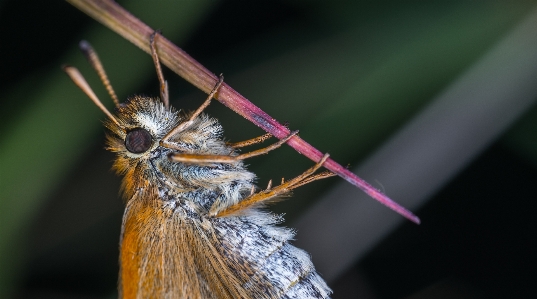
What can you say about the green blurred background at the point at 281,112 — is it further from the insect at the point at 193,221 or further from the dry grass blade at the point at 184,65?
the dry grass blade at the point at 184,65

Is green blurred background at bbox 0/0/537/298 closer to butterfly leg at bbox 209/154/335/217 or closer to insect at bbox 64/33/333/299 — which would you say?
insect at bbox 64/33/333/299

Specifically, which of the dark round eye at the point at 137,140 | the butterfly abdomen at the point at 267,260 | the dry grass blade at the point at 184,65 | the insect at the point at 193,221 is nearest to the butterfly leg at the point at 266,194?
the insect at the point at 193,221

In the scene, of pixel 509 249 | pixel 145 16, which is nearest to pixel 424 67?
pixel 509 249

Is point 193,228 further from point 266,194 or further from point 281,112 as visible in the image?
point 281,112

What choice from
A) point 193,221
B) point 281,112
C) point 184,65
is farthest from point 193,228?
point 281,112

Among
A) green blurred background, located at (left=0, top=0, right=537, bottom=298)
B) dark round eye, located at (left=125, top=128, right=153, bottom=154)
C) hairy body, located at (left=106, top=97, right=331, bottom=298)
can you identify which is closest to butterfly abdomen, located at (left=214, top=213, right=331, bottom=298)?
hairy body, located at (left=106, top=97, right=331, bottom=298)

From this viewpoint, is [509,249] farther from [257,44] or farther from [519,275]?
[257,44]
